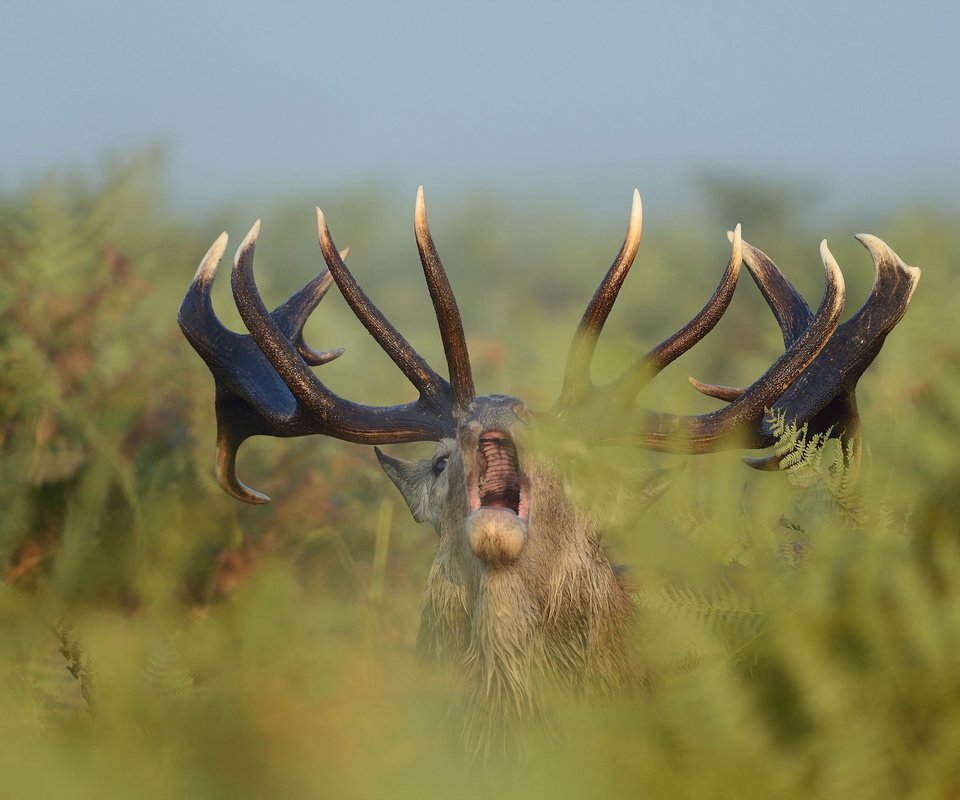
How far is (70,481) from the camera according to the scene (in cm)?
609

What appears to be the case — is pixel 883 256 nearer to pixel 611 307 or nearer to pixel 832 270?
pixel 832 270

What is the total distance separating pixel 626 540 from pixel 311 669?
412 millimetres

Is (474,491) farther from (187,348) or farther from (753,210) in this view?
(753,210)

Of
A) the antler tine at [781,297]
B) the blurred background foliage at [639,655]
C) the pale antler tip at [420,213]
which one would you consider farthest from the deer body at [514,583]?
the antler tine at [781,297]

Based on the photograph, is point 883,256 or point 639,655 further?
point 883,256

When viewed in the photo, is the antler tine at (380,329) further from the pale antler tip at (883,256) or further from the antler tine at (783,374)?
the pale antler tip at (883,256)

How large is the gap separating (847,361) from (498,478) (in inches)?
55.9

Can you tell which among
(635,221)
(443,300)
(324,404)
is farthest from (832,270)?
(324,404)

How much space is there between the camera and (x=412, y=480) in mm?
5223

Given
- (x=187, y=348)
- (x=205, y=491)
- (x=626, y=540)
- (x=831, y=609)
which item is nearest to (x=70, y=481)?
(x=205, y=491)

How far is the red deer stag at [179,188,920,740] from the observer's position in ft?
14.0

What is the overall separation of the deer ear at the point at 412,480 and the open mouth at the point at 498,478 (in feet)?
Answer: 2.36

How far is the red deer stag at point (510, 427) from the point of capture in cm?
426

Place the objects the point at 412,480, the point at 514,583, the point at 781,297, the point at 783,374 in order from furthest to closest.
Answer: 1. the point at 781,297
2. the point at 412,480
3. the point at 783,374
4. the point at 514,583
